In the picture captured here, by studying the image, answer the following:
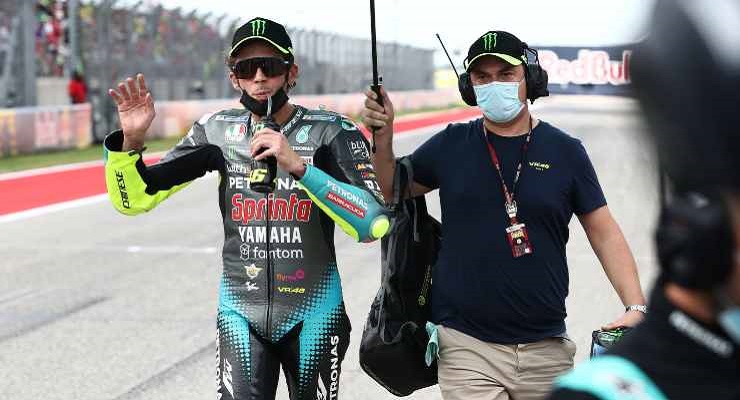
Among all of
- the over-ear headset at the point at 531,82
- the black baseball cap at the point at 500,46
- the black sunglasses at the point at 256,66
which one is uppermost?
the black baseball cap at the point at 500,46

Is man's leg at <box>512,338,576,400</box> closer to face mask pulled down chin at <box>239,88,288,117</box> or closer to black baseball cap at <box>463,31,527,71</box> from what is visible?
black baseball cap at <box>463,31,527,71</box>

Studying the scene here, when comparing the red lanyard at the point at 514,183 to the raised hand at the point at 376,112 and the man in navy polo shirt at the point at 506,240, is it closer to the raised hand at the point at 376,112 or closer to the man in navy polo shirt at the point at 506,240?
the man in navy polo shirt at the point at 506,240

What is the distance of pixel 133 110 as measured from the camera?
4.08 metres

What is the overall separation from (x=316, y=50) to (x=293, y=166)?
42212mm

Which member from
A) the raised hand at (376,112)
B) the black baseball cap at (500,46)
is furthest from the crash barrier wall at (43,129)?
the black baseball cap at (500,46)

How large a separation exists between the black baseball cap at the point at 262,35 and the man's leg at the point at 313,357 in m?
0.95

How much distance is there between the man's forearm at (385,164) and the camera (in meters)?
4.17

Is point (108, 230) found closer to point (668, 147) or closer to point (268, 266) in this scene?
point (268, 266)

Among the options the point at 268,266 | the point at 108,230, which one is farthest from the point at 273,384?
the point at 108,230

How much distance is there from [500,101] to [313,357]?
1.09 metres

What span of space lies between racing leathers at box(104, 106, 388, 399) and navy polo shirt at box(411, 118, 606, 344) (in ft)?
1.05

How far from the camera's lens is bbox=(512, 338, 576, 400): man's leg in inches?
156

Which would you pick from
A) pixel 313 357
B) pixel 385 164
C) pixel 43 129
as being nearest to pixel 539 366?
pixel 313 357

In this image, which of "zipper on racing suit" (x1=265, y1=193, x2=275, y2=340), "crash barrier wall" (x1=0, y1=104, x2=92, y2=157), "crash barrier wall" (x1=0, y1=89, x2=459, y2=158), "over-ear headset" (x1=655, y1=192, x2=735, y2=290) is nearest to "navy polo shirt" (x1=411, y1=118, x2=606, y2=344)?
"zipper on racing suit" (x1=265, y1=193, x2=275, y2=340)
